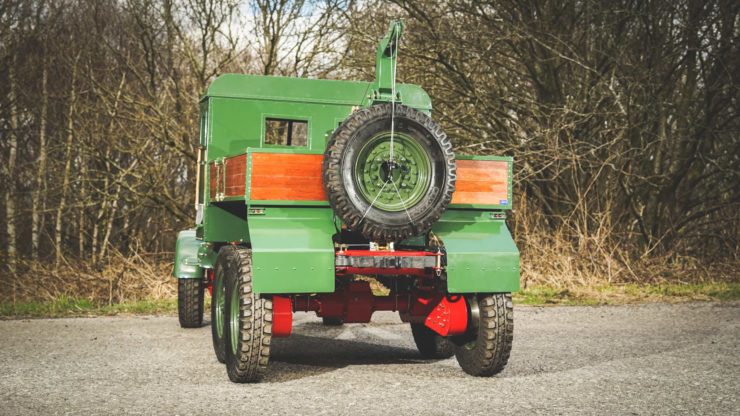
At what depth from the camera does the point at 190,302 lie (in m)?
9.95

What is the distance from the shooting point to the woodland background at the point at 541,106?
48.2 ft

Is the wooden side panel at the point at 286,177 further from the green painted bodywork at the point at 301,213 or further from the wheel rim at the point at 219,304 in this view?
the wheel rim at the point at 219,304

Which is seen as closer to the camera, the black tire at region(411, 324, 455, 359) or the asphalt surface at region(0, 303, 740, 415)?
the asphalt surface at region(0, 303, 740, 415)

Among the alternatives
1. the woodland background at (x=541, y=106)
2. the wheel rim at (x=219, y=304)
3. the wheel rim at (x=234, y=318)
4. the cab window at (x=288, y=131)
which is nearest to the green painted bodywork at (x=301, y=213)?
the cab window at (x=288, y=131)

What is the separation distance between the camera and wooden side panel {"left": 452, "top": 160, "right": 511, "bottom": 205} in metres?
6.57

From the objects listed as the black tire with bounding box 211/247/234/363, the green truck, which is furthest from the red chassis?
the black tire with bounding box 211/247/234/363

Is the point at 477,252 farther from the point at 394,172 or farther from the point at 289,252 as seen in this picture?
the point at 289,252

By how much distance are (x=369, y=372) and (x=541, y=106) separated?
9.30 metres

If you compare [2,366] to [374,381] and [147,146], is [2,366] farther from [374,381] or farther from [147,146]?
[147,146]

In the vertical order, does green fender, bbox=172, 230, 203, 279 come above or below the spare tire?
below

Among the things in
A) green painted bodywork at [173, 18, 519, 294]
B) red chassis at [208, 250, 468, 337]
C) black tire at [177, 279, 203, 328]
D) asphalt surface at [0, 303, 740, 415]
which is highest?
green painted bodywork at [173, 18, 519, 294]

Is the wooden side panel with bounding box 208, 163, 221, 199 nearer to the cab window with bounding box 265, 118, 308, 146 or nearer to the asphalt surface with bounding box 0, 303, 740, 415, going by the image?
the cab window with bounding box 265, 118, 308, 146

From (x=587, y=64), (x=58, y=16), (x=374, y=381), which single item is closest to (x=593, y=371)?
(x=374, y=381)

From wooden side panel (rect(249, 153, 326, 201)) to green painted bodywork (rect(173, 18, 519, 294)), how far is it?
43 millimetres
